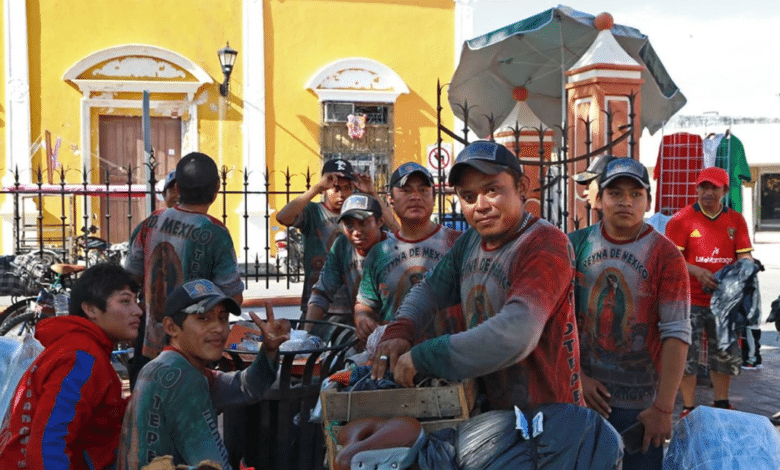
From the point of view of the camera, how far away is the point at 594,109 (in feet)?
26.7

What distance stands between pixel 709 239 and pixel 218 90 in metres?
13.6

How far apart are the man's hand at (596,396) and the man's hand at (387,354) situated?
117 centimetres

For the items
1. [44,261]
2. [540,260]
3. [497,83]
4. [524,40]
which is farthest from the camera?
[497,83]

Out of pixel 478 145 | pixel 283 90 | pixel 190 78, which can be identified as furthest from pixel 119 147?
pixel 478 145

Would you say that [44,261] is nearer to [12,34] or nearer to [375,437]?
[375,437]

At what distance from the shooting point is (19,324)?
7621 mm

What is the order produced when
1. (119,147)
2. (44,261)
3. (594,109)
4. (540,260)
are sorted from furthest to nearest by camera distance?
1. (119,147)
2. (44,261)
3. (594,109)
4. (540,260)

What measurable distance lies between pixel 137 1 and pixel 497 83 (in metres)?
8.96

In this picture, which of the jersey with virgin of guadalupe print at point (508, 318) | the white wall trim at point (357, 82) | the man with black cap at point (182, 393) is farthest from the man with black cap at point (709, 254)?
the white wall trim at point (357, 82)

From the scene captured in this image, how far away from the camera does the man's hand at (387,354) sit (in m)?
2.47

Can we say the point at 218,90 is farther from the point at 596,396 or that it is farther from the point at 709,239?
the point at 596,396

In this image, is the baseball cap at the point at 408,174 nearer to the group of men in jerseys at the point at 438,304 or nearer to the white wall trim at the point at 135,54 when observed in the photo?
the group of men in jerseys at the point at 438,304

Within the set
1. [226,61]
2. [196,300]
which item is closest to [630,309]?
[196,300]

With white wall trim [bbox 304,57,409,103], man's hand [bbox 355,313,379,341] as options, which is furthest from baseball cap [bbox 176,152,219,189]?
white wall trim [bbox 304,57,409,103]
